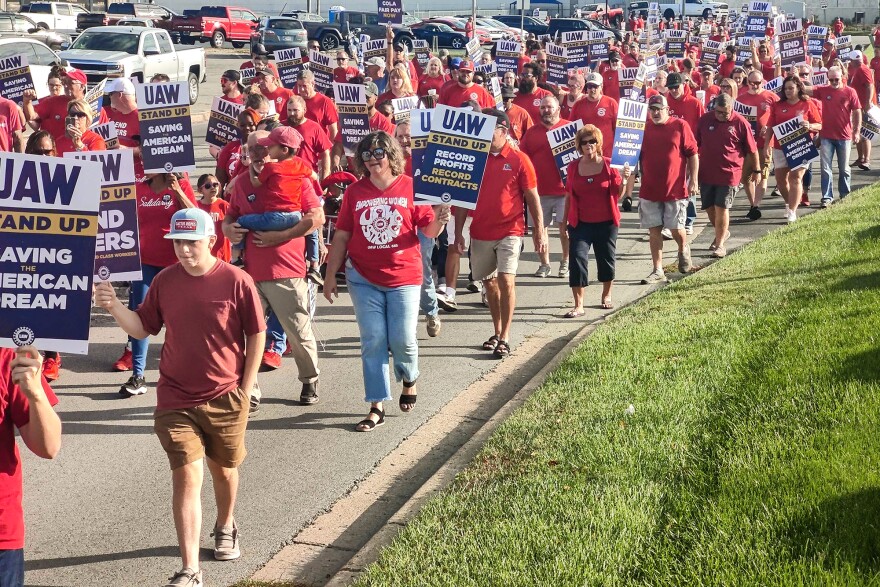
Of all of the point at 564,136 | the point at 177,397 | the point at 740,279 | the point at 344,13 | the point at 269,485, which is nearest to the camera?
the point at 177,397

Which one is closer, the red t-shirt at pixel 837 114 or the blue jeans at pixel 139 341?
the blue jeans at pixel 139 341

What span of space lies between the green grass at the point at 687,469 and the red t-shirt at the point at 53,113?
25.1ft

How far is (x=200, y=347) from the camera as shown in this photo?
6109mm

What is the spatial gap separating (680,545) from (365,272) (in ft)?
12.5

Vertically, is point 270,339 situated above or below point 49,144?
below

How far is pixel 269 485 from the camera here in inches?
296

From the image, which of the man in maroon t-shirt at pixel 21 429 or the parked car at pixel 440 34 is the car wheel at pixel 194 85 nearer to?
the parked car at pixel 440 34

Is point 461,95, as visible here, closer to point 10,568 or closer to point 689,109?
point 689,109

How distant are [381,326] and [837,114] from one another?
11.9 meters

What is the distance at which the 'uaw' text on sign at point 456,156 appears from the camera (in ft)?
30.0

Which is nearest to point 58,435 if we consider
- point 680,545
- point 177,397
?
point 177,397

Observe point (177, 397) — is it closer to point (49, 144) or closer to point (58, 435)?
point (58, 435)

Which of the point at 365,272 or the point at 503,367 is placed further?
the point at 503,367

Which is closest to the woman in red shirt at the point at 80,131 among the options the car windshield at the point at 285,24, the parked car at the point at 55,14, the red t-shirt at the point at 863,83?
the red t-shirt at the point at 863,83
